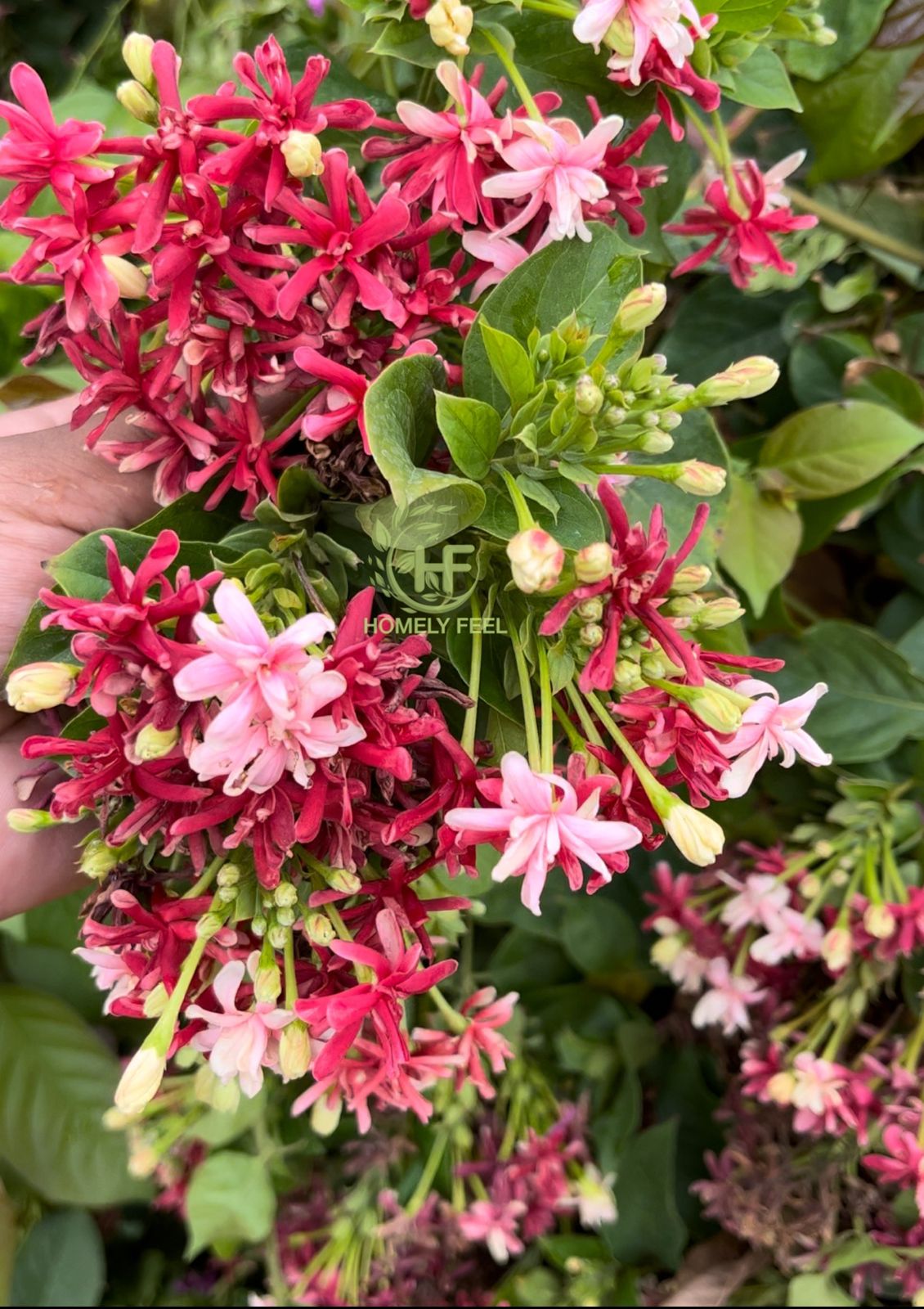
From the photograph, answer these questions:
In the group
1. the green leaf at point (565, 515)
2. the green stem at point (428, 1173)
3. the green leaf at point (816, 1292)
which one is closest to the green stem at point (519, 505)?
the green leaf at point (565, 515)

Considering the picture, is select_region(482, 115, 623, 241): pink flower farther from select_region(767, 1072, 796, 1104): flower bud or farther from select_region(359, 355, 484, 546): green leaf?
select_region(767, 1072, 796, 1104): flower bud

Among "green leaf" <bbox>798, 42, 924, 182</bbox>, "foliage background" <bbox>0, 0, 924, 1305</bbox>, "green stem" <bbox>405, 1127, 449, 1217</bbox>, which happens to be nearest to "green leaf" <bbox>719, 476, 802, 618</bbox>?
"foliage background" <bbox>0, 0, 924, 1305</bbox>

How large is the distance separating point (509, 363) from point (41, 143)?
19 cm

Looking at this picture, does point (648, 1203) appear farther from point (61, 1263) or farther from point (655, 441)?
point (655, 441)

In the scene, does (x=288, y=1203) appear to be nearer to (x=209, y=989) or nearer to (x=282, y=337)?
(x=209, y=989)

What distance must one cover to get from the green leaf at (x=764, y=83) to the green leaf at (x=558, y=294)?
→ 0.18 m

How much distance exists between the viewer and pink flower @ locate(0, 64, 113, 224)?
1.13ft

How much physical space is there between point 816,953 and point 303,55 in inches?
25.5

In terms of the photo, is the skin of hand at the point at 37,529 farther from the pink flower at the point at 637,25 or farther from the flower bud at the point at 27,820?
the pink flower at the point at 637,25

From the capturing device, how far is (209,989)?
0.38 meters

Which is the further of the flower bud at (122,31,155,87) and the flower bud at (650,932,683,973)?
the flower bud at (650,932,683,973)

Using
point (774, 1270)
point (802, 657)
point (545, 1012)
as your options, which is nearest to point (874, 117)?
point (802, 657)

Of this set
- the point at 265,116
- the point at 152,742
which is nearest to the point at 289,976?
the point at 152,742

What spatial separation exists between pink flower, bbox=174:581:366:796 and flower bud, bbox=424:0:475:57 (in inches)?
9.2
